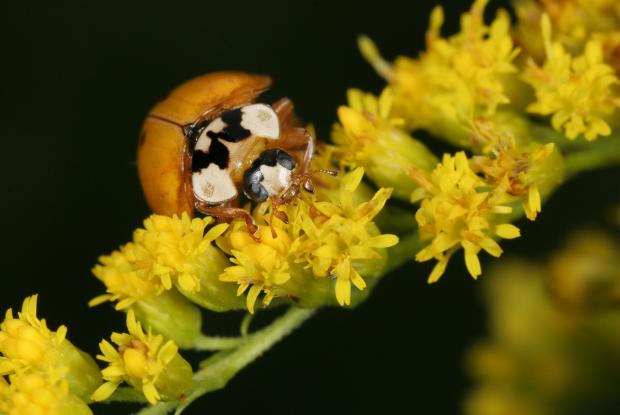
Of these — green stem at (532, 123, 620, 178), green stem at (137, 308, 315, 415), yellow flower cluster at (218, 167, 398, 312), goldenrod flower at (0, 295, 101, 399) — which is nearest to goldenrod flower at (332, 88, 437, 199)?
yellow flower cluster at (218, 167, 398, 312)

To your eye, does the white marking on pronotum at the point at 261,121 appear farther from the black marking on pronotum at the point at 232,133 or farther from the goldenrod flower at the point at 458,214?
the goldenrod flower at the point at 458,214

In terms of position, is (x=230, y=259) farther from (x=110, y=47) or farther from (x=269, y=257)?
(x=110, y=47)

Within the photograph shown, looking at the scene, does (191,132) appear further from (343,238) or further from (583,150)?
(583,150)

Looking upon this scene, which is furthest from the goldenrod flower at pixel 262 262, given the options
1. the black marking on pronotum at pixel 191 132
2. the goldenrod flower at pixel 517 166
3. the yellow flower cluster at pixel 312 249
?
the goldenrod flower at pixel 517 166

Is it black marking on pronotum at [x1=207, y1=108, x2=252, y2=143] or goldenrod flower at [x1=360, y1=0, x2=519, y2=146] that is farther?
goldenrod flower at [x1=360, y1=0, x2=519, y2=146]

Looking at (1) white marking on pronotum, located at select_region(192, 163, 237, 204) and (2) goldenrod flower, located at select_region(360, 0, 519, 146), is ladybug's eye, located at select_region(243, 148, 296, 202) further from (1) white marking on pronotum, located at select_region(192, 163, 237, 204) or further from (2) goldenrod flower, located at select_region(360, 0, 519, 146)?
(2) goldenrod flower, located at select_region(360, 0, 519, 146)

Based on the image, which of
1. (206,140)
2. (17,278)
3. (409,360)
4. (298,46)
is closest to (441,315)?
(409,360)
